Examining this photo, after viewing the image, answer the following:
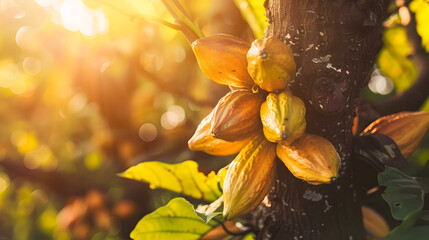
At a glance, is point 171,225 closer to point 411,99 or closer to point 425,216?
point 425,216

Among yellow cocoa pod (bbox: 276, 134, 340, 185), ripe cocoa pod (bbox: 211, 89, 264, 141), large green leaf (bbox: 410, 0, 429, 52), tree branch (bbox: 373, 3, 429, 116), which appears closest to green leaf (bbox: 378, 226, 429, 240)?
yellow cocoa pod (bbox: 276, 134, 340, 185)

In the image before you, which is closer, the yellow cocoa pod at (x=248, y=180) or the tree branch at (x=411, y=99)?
the yellow cocoa pod at (x=248, y=180)

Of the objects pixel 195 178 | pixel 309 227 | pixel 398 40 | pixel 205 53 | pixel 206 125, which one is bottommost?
pixel 398 40

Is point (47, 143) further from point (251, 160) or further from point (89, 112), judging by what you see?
point (251, 160)

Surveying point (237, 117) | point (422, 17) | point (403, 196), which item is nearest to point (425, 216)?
point (403, 196)

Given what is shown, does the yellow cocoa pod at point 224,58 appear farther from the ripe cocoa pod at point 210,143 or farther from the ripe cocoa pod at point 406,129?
the ripe cocoa pod at point 406,129

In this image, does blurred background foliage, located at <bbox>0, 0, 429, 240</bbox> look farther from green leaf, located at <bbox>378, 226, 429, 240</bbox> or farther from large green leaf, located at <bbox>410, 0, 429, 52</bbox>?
green leaf, located at <bbox>378, 226, 429, 240</bbox>

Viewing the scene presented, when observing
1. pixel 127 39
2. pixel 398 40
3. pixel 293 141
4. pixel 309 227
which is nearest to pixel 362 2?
pixel 293 141

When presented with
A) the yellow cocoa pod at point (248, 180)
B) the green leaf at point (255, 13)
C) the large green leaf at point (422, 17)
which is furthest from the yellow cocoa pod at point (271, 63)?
the large green leaf at point (422, 17)
